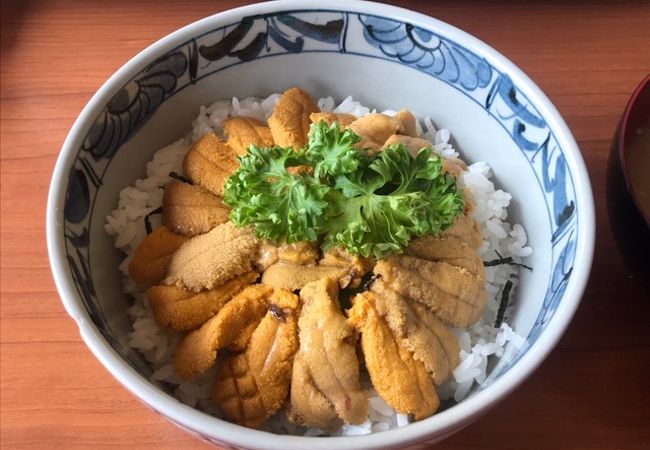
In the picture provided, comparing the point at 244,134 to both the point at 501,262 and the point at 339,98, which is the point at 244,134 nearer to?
the point at 339,98

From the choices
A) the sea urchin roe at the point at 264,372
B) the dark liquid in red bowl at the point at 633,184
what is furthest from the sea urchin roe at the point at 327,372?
the dark liquid in red bowl at the point at 633,184

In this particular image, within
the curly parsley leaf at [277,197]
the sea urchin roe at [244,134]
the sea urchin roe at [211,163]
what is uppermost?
the curly parsley leaf at [277,197]

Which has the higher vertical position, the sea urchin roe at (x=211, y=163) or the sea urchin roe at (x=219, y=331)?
the sea urchin roe at (x=211, y=163)

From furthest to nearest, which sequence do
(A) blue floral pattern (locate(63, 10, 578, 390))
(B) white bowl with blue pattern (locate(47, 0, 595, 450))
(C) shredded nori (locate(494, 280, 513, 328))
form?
(C) shredded nori (locate(494, 280, 513, 328)), (A) blue floral pattern (locate(63, 10, 578, 390)), (B) white bowl with blue pattern (locate(47, 0, 595, 450))

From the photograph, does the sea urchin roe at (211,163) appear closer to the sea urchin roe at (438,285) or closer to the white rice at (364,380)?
the white rice at (364,380)

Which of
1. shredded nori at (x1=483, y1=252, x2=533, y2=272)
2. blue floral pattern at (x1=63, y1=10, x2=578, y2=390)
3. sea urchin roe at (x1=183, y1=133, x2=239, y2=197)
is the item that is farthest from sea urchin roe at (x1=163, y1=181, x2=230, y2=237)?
shredded nori at (x1=483, y1=252, x2=533, y2=272)

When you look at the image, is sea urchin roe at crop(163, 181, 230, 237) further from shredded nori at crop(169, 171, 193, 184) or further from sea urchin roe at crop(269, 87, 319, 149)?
sea urchin roe at crop(269, 87, 319, 149)
